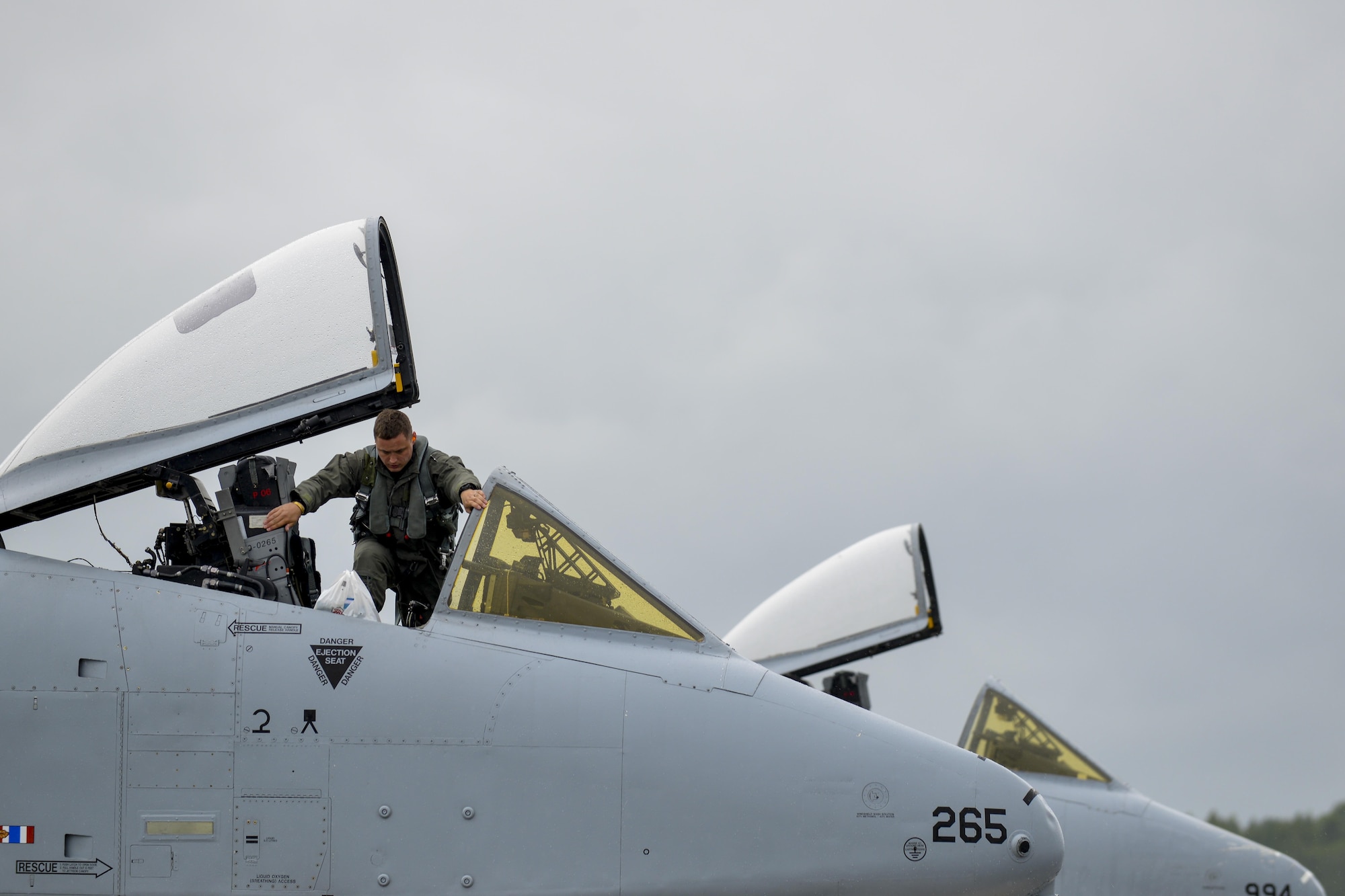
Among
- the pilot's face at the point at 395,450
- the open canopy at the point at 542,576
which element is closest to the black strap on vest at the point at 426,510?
the pilot's face at the point at 395,450

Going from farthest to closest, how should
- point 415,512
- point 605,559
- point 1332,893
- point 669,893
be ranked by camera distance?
point 1332,893 < point 415,512 < point 605,559 < point 669,893

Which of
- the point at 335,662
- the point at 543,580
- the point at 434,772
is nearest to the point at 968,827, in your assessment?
the point at 543,580

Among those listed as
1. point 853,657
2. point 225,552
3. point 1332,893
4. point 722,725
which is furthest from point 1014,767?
point 225,552

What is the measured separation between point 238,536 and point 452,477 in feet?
3.98

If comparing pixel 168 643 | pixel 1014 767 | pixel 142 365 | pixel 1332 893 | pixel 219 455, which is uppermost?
pixel 142 365

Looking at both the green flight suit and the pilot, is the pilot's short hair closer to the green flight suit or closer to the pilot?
the pilot

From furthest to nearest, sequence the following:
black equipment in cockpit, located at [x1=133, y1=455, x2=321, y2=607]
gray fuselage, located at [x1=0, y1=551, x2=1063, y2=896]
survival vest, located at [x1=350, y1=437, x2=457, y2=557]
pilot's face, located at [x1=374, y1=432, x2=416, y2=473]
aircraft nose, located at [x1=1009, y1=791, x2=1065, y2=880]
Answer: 1. survival vest, located at [x1=350, y1=437, x2=457, y2=557]
2. pilot's face, located at [x1=374, y1=432, x2=416, y2=473]
3. black equipment in cockpit, located at [x1=133, y1=455, x2=321, y2=607]
4. aircraft nose, located at [x1=1009, y1=791, x2=1065, y2=880]
5. gray fuselage, located at [x1=0, y1=551, x2=1063, y2=896]

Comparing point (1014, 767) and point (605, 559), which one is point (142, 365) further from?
point (1014, 767)

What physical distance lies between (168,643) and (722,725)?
2764 mm

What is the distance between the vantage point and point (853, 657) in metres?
12.0

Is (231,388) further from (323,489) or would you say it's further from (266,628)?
(266,628)

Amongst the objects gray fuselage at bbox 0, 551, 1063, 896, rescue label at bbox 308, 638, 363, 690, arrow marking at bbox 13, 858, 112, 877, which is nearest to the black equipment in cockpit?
gray fuselage at bbox 0, 551, 1063, 896

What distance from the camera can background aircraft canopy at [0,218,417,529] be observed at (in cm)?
632

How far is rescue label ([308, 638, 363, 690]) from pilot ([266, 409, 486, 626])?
0.93 m
